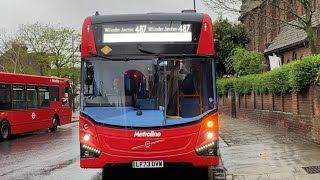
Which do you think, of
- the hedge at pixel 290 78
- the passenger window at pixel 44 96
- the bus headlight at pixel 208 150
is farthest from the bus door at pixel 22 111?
the bus headlight at pixel 208 150

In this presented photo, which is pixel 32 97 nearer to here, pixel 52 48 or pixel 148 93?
pixel 148 93

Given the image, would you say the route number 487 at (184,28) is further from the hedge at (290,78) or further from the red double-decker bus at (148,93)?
the hedge at (290,78)

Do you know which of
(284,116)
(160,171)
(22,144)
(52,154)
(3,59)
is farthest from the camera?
(3,59)

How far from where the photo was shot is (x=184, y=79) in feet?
30.0

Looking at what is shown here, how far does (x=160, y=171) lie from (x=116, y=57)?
3810mm

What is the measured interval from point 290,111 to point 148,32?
385 inches

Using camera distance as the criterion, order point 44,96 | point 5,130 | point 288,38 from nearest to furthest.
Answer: point 5,130
point 44,96
point 288,38

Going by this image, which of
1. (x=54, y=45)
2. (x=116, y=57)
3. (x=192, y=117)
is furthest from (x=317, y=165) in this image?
(x=54, y=45)

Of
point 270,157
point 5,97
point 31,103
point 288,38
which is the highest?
point 288,38

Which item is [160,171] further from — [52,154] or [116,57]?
[52,154]

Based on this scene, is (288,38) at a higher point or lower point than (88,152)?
higher

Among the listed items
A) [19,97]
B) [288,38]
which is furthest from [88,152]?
[288,38]

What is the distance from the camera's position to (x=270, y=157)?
12.2 metres

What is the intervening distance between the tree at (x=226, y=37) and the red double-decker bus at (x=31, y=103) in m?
21.0
